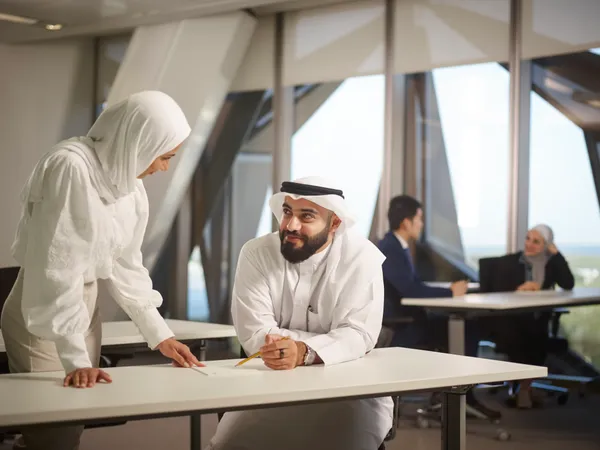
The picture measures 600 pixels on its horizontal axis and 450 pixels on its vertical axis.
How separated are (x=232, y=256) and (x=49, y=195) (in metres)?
6.97

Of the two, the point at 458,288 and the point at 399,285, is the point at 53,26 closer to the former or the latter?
the point at 399,285

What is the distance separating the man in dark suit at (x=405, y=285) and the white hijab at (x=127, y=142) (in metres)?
3.16

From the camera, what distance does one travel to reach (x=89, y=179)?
2.45 m

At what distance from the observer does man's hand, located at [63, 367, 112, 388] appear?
2.30 meters

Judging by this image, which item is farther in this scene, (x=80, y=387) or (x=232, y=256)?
(x=232, y=256)

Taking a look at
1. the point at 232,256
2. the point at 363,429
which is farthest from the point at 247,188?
the point at 363,429

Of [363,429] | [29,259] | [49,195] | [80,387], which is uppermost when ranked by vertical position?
[49,195]

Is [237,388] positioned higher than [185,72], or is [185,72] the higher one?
[185,72]

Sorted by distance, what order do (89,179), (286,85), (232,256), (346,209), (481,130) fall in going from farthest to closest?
(232,256) → (286,85) → (481,130) → (346,209) → (89,179)

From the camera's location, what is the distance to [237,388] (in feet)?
7.52

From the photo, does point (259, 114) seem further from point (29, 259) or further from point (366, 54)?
point (29, 259)

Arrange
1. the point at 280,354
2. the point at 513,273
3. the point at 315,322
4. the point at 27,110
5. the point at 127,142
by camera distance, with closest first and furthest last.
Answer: the point at 127,142 < the point at 280,354 < the point at 315,322 < the point at 513,273 < the point at 27,110

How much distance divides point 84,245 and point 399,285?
3.48 metres

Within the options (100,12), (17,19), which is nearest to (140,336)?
(100,12)
